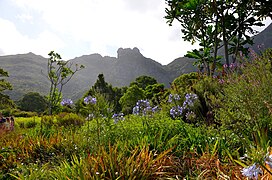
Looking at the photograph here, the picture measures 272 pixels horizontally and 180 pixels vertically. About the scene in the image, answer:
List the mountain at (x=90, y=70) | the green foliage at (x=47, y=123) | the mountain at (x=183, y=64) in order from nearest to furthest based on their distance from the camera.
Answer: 1. the green foliage at (x=47, y=123)
2. the mountain at (x=183, y=64)
3. the mountain at (x=90, y=70)

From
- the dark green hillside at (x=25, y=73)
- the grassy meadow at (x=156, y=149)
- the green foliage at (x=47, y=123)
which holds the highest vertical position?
the dark green hillside at (x=25, y=73)

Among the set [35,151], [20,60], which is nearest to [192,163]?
[35,151]

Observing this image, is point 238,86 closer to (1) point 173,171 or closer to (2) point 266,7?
(1) point 173,171

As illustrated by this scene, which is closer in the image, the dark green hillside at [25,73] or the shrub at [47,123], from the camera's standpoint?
the shrub at [47,123]

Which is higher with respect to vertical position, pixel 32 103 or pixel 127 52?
pixel 127 52

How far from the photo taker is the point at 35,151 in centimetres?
479

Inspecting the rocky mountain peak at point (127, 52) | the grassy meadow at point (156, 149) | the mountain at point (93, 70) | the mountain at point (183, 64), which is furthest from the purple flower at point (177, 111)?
the rocky mountain peak at point (127, 52)

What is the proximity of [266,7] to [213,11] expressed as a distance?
8.56 feet

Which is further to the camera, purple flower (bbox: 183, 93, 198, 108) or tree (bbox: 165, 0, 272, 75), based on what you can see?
tree (bbox: 165, 0, 272, 75)

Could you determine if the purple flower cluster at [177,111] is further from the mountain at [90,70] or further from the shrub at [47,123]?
the mountain at [90,70]

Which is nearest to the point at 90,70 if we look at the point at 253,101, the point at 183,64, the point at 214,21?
the point at 183,64

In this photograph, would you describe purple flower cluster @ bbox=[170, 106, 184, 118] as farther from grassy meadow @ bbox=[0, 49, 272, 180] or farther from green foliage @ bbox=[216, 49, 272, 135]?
green foliage @ bbox=[216, 49, 272, 135]

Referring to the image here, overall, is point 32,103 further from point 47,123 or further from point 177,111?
point 177,111

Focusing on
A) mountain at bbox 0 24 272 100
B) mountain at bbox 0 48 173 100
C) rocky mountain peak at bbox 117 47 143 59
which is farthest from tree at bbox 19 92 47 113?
rocky mountain peak at bbox 117 47 143 59
